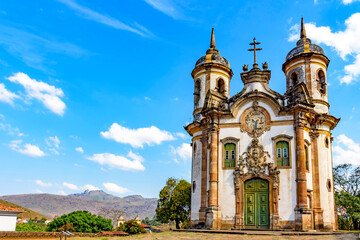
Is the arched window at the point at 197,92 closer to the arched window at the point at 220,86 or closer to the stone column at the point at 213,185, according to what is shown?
the arched window at the point at 220,86

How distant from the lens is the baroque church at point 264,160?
70.0 feet

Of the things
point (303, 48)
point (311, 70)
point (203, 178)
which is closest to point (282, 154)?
point (203, 178)

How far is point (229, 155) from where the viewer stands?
23.3 m

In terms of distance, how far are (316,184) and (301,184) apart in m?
2.78

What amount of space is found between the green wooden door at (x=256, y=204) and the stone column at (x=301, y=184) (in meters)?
1.88

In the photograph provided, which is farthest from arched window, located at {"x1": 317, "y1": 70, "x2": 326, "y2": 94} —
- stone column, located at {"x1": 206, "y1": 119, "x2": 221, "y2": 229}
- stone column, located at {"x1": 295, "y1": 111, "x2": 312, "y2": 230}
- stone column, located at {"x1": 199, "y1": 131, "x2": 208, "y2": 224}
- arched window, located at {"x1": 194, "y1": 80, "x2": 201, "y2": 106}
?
stone column, located at {"x1": 199, "y1": 131, "x2": 208, "y2": 224}

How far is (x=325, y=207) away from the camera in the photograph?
2316 cm

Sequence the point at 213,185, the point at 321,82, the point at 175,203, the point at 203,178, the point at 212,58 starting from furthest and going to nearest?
the point at 175,203 < the point at 212,58 < the point at 321,82 < the point at 203,178 < the point at 213,185

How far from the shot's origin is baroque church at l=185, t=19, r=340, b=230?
21.3 metres

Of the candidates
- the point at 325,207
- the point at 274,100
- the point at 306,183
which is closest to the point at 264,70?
the point at 274,100

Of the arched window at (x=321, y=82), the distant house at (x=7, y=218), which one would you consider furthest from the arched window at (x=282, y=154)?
the distant house at (x=7, y=218)

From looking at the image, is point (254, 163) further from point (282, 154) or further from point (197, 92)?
point (197, 92)

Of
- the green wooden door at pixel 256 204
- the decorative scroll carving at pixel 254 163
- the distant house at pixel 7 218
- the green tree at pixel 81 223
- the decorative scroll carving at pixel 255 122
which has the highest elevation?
the decorative scroll carving at pixel 255 122

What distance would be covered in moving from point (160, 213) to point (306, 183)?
1850 centimetres
